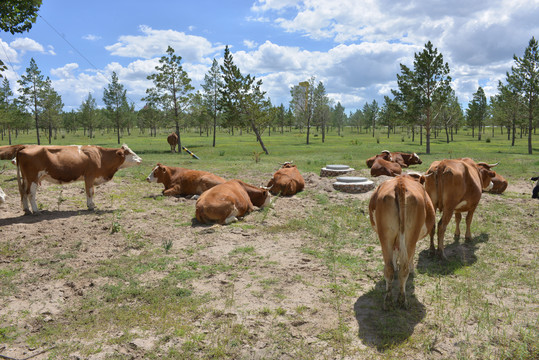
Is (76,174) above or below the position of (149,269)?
above

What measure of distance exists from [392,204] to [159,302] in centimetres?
349

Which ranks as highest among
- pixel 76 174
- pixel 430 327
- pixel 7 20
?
pixel 7 20

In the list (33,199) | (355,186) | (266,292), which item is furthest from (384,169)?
(33,199)

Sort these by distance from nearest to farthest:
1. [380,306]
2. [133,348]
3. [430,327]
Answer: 1. [133,348]
2. [430,327]
3. [380,306]

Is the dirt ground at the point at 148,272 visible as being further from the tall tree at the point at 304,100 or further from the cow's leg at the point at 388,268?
the tall tree at the point at 304,100

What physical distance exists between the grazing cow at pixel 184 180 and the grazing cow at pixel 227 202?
1.95 m

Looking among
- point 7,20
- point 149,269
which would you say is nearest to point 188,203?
point 149,269

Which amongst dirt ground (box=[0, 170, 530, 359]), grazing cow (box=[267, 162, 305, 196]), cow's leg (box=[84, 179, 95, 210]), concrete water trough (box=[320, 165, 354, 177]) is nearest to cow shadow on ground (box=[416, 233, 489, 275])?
dirt ground (box=[0, 170, 530, 359])

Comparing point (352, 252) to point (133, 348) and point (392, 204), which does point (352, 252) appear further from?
point (133, 348)

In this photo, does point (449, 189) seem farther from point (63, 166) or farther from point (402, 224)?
point (63, 166)

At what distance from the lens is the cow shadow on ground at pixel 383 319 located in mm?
4223

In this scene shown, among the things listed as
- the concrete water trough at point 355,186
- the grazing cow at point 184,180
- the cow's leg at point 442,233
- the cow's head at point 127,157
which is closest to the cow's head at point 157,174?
the grazing cow at point 184,180

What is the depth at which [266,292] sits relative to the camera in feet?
17.8

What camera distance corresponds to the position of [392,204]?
4773 mm
